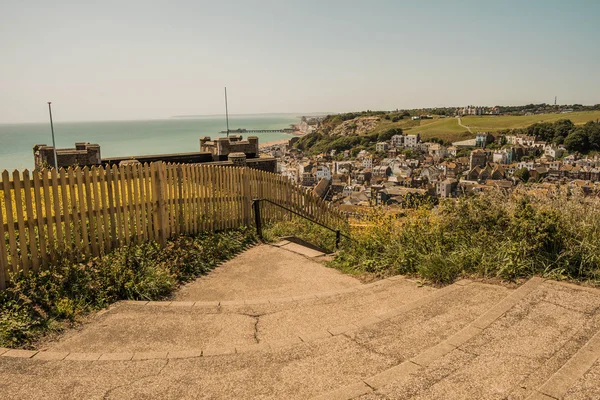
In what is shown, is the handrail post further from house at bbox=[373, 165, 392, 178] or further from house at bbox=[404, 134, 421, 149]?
house at bbox=[404, 134, 421, 149]

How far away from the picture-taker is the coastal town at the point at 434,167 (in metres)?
70.9

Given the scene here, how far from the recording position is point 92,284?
16.8 ft

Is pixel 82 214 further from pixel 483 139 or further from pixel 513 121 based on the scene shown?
pixel 513 121

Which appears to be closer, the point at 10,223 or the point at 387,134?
the point at 10,223

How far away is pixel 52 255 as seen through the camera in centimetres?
534

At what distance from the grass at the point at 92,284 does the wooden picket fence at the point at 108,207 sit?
0.75 feet

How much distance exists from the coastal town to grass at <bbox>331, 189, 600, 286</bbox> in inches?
1719

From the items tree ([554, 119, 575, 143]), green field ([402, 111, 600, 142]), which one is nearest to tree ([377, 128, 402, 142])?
green field ([402, 111, 600, 142])

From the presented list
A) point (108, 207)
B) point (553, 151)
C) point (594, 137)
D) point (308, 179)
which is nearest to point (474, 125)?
point (594, 137)

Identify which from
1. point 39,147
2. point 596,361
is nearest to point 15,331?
point 596,361

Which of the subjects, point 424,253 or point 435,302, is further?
point 424,253

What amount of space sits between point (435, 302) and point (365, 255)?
2.54 metres

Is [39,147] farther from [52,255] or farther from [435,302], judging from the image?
[435,302]

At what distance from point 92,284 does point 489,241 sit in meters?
5.46
